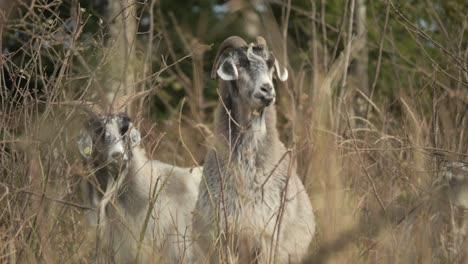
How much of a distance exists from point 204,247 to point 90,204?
105 centimetres

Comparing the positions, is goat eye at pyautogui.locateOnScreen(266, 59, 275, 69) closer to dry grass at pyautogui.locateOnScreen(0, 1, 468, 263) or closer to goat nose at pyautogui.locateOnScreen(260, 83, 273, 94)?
goat nose at pyautogui.locateOnScreen(260, 83, 273, 94)

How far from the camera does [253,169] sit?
705 cm

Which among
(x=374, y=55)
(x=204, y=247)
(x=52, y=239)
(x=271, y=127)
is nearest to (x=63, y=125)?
(x=52, y=239)

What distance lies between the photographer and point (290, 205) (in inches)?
269

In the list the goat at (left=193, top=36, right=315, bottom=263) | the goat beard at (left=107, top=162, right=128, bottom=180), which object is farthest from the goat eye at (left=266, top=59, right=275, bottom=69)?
the goat beard at (left=107, top=162, right=128, bottom=180)

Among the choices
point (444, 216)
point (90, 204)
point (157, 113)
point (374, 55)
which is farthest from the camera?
point (157, 113)

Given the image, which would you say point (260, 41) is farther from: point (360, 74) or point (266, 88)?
point (360, 74)

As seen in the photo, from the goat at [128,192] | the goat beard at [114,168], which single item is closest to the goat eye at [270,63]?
the goat at [128,192]

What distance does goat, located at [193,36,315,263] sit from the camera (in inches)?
262

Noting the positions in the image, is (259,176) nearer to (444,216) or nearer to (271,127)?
(271,127)

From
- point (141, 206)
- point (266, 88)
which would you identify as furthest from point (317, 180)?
point (141, 206)

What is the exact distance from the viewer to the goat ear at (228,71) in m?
7.16

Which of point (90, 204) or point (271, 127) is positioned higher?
point (271, 127)

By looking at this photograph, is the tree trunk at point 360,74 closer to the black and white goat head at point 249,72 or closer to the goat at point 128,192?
the black and white goat head at point 249,72
